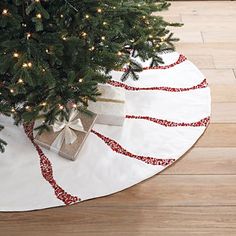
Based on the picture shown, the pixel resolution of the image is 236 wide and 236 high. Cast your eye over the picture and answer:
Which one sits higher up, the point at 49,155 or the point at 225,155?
the point at 49,155

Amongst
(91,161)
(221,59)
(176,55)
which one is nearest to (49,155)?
(91,161)

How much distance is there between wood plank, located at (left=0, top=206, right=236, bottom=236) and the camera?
1.41 meters

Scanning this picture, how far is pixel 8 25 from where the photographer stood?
1265 millimetres

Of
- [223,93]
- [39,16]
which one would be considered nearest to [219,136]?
[223,93]

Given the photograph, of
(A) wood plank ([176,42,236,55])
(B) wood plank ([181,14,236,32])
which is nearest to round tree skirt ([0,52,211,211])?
(A) wood plank ([176,42,236,55])

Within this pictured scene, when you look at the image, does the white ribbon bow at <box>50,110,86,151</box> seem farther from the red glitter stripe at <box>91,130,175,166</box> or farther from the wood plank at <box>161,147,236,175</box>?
the wood plank at <box>161,147,236,175</box>

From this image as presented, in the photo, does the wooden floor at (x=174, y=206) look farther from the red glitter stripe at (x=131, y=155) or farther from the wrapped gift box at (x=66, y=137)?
the wrapped gift box at (x=66, y=137)

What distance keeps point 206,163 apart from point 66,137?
59 centimetres

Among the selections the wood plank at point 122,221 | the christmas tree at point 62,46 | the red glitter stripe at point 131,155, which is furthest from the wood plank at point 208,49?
the wood plank at point 122,221

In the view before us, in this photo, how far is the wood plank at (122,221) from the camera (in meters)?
1.41

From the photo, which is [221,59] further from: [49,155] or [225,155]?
[49,155]

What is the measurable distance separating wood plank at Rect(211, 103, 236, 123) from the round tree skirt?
0.10ft

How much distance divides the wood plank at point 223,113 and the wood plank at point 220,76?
0.16 metres

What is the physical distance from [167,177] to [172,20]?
1160 mm
